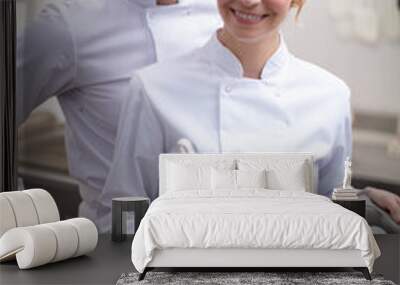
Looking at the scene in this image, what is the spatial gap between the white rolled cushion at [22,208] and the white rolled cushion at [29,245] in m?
0.28

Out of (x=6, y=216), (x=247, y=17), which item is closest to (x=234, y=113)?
(x=247, y=17)

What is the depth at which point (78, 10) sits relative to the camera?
23.1 feet

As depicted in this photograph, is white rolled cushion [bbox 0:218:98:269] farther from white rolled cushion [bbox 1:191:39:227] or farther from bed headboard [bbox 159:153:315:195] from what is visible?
bed headboard [bbox 159:153:315:195]

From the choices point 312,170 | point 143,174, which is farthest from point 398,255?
point 143,174

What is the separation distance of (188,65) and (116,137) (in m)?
0.94

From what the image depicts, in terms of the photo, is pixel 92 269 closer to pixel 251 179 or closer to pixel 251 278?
pixel 251 278

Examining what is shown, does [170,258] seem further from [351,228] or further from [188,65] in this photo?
[188,65]

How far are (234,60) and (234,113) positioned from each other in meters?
0.48

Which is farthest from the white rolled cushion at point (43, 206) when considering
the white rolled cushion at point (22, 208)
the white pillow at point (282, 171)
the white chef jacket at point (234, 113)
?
the white pillow at point (282, 171)

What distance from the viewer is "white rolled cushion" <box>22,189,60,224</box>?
5715mm

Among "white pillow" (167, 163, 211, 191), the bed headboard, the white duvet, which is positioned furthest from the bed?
the bed headboard

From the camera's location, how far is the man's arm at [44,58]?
23.1 ft

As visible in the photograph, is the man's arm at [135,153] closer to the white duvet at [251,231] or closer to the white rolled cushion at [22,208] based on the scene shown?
the white rolled cushion at [22,208]

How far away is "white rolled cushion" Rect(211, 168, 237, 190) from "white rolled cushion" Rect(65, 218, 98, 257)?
114cm
